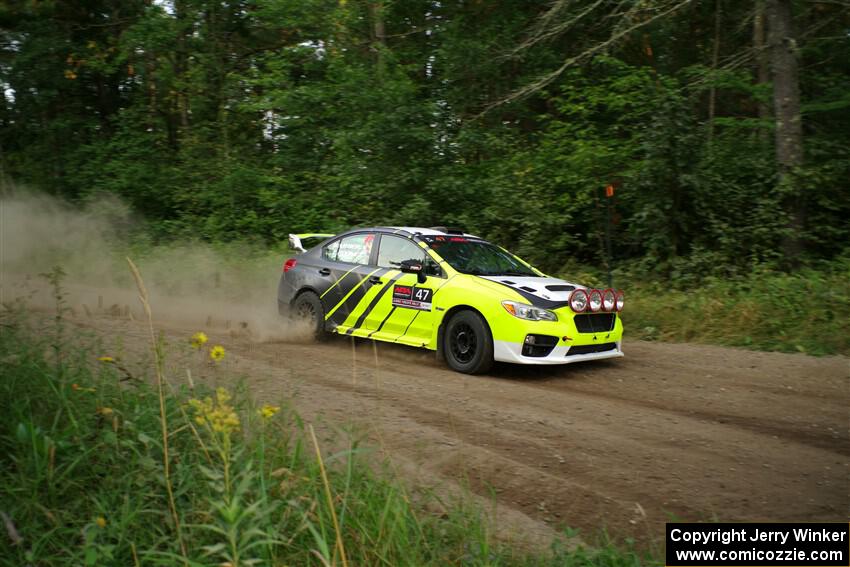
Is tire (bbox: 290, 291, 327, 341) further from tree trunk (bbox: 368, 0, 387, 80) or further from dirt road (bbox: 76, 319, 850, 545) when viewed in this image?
tree trunk (bbox: 368, 0, 387, 80)

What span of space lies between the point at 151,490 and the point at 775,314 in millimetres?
9509

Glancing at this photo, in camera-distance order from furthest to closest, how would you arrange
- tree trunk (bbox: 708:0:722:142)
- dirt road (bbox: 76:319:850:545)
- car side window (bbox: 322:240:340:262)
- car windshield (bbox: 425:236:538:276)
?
tree trunk (bbox: 708:0:722:142) < car side window (bbox: 322:240:340:262) < car windshield (bbox: 425:236:538:276) < dirt road (bbox: 76:319:850:545)

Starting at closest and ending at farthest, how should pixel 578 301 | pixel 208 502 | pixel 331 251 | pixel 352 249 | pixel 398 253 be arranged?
pixel 208 502 → pixel 578 301 → pixel 398 253 → pixel 352 249 → pixel 331 251

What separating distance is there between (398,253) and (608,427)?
4119 millimetres

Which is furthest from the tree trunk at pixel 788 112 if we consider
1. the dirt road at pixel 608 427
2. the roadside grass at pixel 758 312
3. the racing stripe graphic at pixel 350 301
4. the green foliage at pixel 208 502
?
the green foliage at pixel 208 502

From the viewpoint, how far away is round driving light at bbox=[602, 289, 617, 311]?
815 centimetres

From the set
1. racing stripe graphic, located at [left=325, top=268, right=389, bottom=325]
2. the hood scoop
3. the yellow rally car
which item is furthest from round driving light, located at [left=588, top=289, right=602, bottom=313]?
racing stripe graphic, located at [left=325, top=268, right=389, bottom=325]

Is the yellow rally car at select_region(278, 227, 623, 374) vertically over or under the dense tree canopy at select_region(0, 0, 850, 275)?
under

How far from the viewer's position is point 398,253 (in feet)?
30.4

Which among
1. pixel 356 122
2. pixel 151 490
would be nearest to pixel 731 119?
A: pixel 356 122

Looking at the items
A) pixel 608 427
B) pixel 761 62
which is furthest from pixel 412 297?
pixel 761 62

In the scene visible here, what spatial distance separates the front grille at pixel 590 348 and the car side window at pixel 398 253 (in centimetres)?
200

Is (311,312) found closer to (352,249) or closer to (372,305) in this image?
(352,249)

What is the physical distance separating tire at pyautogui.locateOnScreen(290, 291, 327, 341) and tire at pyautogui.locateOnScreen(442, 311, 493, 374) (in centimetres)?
225
